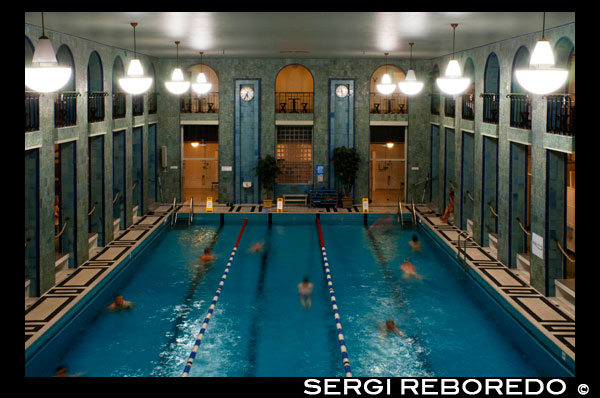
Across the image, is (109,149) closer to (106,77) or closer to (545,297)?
(106,77)

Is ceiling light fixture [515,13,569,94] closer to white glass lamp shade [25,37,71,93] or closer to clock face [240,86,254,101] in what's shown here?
white glass lamp shade [25,37,71,93]

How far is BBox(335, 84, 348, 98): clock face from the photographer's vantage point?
2678 centimetres

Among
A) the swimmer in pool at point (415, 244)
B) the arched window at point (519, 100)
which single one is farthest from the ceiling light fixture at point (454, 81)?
the swimmer in pool at point (415, 244)

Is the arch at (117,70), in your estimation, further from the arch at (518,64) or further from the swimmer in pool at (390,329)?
the swimmer in pool at (390,329)

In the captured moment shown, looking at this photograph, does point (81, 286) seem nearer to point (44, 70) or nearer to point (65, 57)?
point (65, 57)

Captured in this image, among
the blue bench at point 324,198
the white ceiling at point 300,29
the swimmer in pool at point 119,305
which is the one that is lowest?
the swimmer in pool at point 119,305

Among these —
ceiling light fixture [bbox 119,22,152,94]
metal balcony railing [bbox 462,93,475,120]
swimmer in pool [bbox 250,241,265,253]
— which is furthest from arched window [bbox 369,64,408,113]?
ceiling light fixture [bbox 119,22,152,94]

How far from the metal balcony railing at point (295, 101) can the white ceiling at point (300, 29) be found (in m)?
5.41

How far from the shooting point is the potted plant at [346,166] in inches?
1031

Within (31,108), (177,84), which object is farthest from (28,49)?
(177,84)

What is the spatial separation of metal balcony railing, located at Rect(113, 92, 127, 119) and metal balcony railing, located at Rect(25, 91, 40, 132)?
6.94 m
